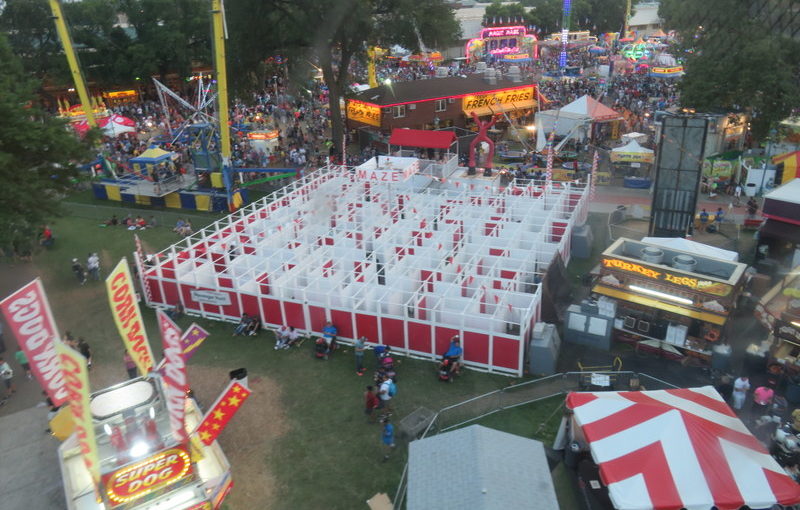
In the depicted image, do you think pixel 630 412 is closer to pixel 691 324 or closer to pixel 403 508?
pixel 403 508

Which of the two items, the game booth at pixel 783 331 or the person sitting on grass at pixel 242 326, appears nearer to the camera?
the game booth at pixel 783 331

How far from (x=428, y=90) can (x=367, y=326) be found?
3022cm

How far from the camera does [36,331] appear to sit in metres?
9.38

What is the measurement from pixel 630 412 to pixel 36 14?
2412 inches

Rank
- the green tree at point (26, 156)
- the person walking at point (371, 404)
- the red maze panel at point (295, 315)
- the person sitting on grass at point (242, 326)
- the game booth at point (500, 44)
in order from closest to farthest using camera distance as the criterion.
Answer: the person walking at point (371, 404) < the green tree at point (26, 156) < the red maze panel at point (295, 315) < the person sitting on grass at point (242, 326) < the game booth at point (500, 44)

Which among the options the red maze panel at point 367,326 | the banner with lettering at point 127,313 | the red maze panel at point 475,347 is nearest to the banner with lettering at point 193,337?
the banner with lettering at point 127,313

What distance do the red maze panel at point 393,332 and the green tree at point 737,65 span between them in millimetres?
25212

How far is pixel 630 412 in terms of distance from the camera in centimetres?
1110

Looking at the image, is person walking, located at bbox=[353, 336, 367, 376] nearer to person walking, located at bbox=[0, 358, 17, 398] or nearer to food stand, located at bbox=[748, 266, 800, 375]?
person walking, located at bbox=[0, 358, 17, 398]

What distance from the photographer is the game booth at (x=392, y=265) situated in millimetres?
16781

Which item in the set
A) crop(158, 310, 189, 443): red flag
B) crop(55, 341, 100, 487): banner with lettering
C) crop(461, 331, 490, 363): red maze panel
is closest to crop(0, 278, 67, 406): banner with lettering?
crop(55, 341, 100, 487): banner with lettering

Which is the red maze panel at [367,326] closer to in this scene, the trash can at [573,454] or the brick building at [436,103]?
the trash can at [573,454]

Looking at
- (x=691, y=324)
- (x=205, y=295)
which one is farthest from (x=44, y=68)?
(x=691, y=324)

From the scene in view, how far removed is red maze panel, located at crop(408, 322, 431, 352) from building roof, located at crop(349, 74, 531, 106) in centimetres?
2670
